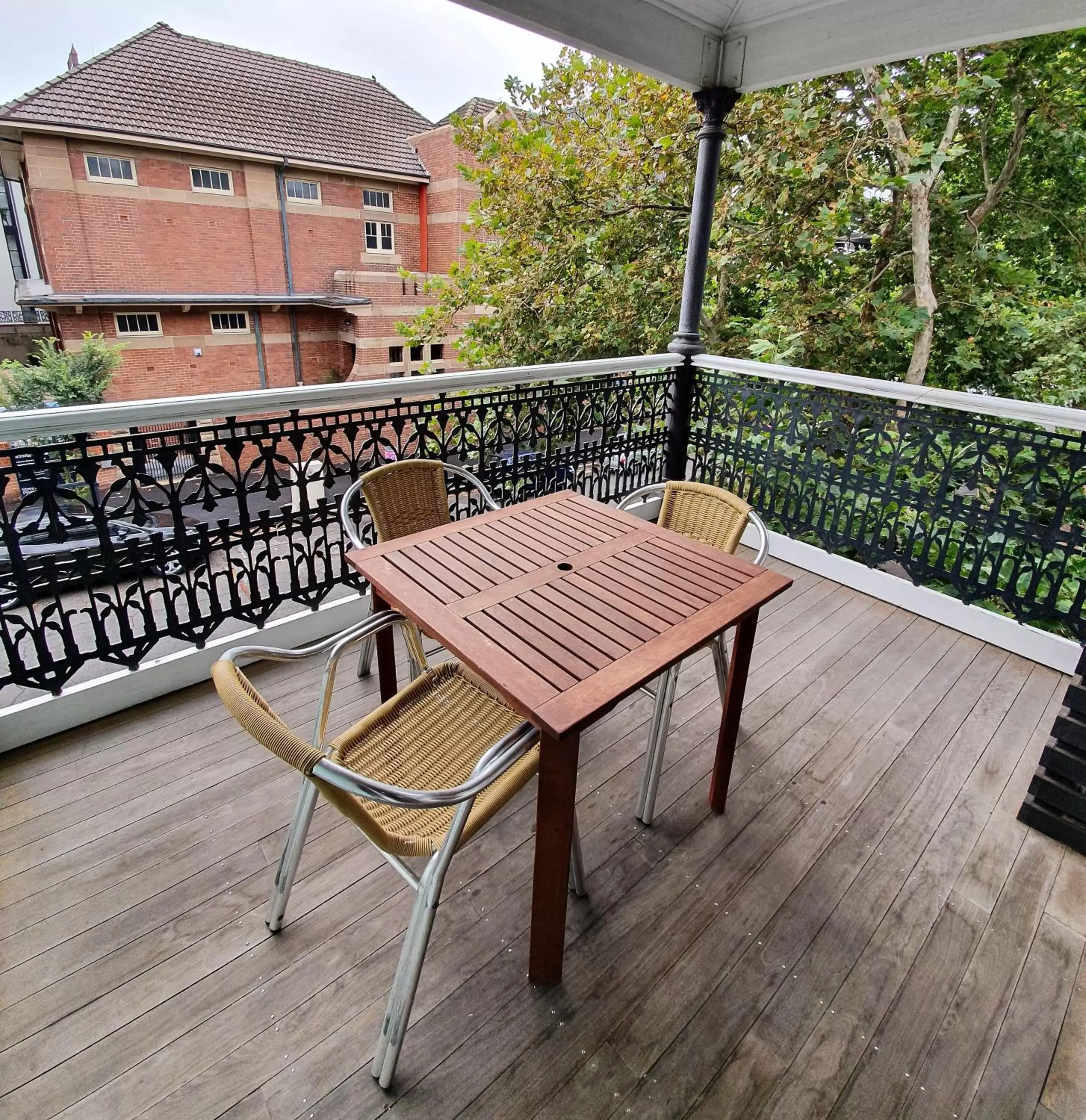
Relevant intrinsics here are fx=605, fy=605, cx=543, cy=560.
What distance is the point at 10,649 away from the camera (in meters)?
1.96

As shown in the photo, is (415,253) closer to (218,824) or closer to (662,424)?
(662,424)

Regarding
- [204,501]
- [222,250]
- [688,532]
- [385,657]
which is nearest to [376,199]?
[222,250]

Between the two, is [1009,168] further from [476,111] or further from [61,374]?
[61,374]

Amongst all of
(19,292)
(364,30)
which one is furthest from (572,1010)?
(19,292)

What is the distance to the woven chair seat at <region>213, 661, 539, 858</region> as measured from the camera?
3.12 feet

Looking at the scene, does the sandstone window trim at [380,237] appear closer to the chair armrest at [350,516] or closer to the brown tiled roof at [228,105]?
the brown tiled roof at [228,105]

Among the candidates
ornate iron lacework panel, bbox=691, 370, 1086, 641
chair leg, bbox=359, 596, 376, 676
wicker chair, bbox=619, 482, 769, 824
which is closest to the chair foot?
chair leg, bbox=359, 596, 376, 676

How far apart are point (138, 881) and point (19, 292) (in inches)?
618

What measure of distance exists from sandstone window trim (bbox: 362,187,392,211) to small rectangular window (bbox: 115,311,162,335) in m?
4.85

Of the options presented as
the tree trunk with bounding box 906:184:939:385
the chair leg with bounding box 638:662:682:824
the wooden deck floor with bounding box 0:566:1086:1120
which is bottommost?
the wooden deck floor with bounding box 0:566:1086:1120

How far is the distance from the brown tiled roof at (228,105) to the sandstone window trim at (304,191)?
1.65 feet

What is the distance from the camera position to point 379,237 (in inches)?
524

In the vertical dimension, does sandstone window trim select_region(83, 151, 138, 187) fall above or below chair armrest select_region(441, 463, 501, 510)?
above

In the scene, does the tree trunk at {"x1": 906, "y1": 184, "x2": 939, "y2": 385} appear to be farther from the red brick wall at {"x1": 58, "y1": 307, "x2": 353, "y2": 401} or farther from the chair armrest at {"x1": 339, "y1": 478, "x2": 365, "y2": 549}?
the red brick wall at {"x1": 58, "y1": 307, "x2": 353, "y2": 401}
